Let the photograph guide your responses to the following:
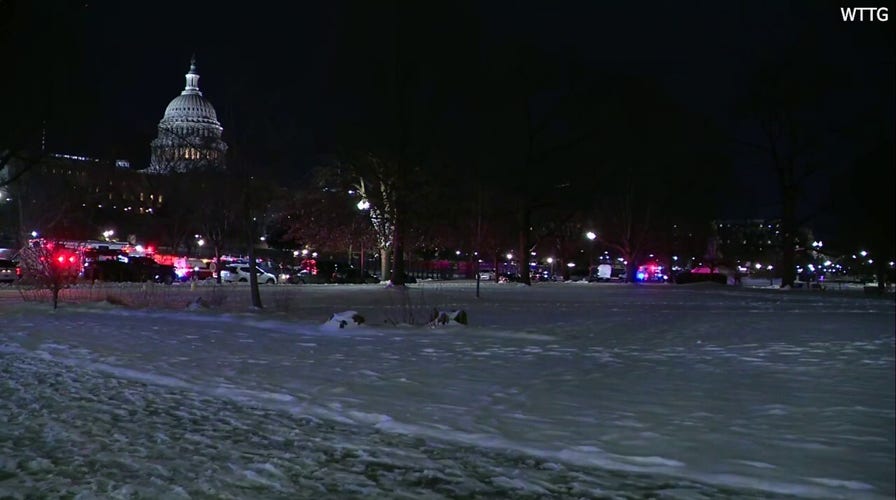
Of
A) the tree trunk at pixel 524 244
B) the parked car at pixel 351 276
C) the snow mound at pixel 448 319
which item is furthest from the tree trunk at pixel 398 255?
the snow mound at pixel 448 319

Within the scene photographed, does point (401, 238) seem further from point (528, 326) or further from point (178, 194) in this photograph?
point (178, 194)

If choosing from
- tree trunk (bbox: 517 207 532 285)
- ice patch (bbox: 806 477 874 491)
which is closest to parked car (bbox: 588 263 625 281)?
tree trunk (bbox: 517 207 532 285)

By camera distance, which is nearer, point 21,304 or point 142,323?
point 142,323

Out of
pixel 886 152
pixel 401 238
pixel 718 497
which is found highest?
pixel 886 152

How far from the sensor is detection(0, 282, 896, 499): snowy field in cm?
608

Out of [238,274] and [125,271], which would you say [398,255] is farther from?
[125,271]

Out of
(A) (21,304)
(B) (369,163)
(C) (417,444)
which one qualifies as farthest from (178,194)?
(C) (417,444)

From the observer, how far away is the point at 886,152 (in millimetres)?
30906

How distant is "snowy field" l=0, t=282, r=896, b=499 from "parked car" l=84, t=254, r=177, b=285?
29.6m

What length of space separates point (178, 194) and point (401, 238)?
31.5 meters

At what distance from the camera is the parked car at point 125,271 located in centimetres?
4416

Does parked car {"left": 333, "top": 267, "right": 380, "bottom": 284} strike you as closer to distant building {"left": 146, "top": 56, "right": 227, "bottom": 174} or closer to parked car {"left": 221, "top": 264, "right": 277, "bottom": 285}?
parked car {"left": 221, "top": 264, "right": 277, "bottom": 285}

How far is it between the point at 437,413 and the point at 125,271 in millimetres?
40134

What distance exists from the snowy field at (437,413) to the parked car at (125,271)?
97.3 feet
